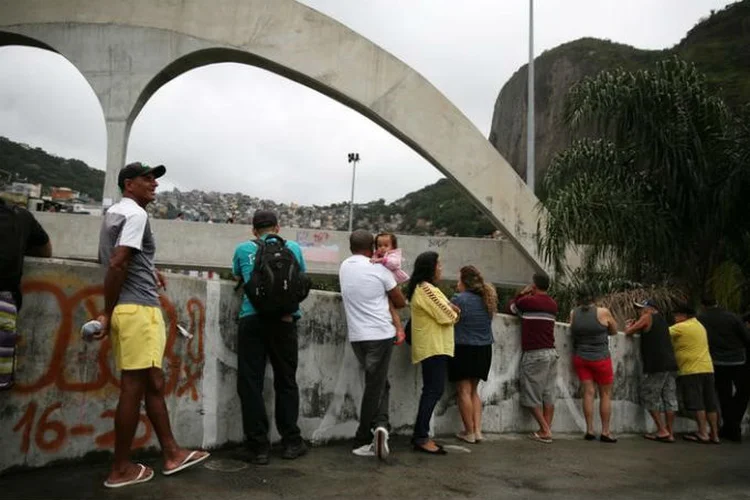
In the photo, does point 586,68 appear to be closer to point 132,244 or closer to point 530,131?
point 530,131

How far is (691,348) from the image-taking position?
6.96 metres

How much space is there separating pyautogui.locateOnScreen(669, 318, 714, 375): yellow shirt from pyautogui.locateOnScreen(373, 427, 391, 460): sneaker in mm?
4445

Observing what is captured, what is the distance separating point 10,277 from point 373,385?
7.79ft

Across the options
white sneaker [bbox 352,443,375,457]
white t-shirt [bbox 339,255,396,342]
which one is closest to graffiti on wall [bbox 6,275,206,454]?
white sneaker [bbox 352,443,375,457]

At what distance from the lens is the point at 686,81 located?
955 cm

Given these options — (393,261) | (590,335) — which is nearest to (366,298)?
(393,261)

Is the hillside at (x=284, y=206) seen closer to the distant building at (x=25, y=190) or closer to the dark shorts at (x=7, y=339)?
the distant building at (x=25, y=190)

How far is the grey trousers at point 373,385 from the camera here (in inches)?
167

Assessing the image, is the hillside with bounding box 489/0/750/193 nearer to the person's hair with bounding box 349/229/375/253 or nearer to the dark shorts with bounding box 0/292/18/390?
the person's hair with bounding box 349/229/375/253

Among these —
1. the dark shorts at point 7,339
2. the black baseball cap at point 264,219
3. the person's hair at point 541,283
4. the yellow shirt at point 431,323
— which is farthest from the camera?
the person's hair at point 541,283

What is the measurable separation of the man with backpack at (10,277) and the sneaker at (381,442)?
225 cm

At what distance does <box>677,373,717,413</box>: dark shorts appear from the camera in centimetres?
690

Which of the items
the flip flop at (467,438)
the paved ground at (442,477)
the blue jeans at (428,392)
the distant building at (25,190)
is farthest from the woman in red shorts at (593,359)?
the distant building at (25,190)

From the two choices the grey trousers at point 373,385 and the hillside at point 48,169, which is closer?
the grey trousers at point 373,385
